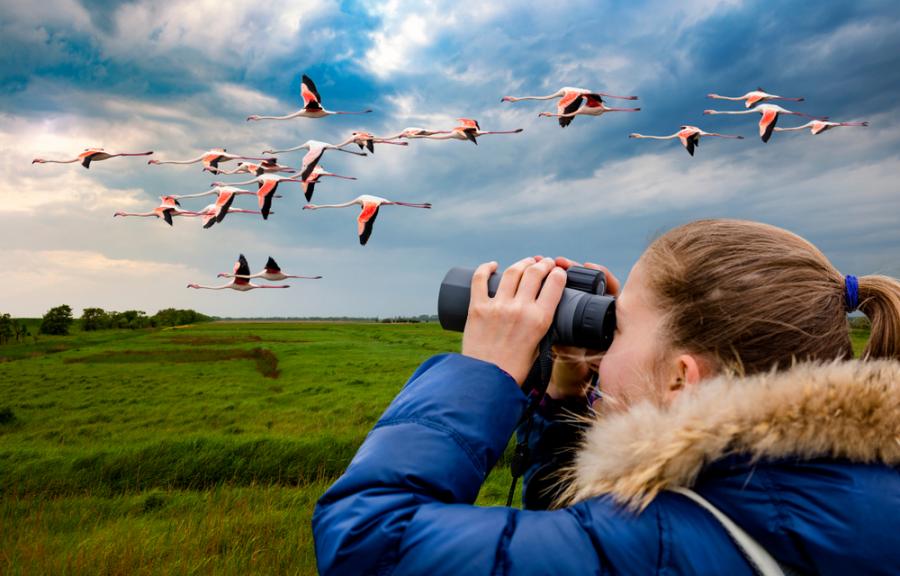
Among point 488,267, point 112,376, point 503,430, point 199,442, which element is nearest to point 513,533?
point 503,430

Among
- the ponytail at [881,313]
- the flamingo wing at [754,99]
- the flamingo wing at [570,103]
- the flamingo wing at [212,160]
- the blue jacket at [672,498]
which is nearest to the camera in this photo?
the blue jacket at [672,498]

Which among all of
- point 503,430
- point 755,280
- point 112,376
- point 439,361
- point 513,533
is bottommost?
point 112,376

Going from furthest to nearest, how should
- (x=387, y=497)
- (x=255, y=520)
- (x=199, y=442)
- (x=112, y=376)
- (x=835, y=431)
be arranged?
1. (x=112, y=376)
2. (x=199, y=442)
3. (x=255, y=520)
4. (x=387, y=497)
5. (x=835, y=431)

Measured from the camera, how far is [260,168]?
110 inches

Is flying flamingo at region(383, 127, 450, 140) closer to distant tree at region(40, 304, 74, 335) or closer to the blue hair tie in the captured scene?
the blue hair tie

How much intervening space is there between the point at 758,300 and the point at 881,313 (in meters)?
0.38

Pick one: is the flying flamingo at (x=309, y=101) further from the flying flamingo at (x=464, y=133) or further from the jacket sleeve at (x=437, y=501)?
the jacket sleeve at (x=437, y=501)

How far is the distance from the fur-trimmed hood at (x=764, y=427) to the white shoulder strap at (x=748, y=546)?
0.05 meters

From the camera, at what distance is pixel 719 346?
112cm

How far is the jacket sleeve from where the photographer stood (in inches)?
36.0

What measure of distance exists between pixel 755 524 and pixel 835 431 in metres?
0.18

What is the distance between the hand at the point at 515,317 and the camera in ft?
3.84

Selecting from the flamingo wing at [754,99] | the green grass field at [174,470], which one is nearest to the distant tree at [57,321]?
the green grass field at [174,470]

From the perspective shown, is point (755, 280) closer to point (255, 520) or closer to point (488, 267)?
point (488, 267)
